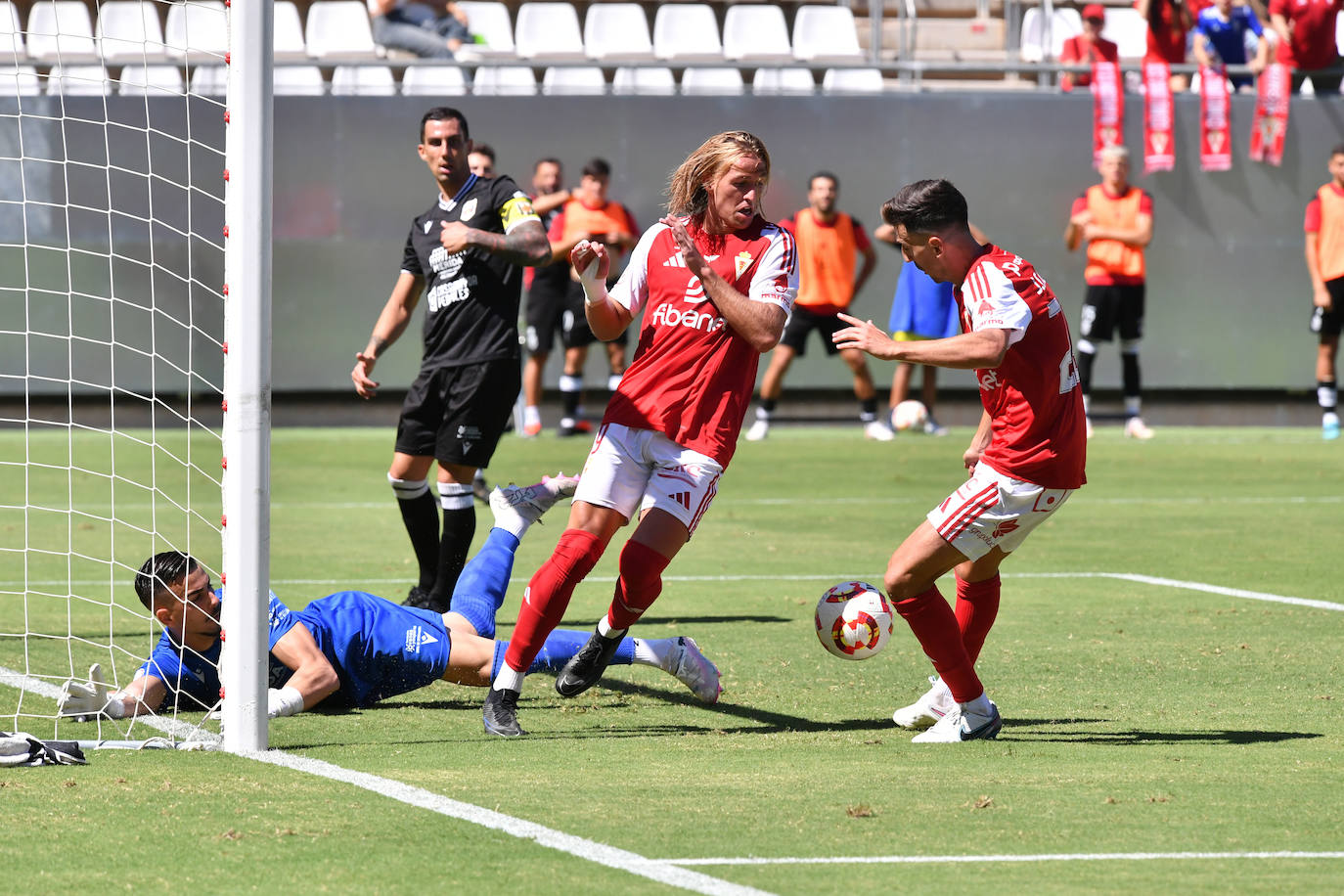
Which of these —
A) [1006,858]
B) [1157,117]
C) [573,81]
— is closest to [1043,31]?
[1157,117]

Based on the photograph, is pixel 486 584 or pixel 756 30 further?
pixel 756 30

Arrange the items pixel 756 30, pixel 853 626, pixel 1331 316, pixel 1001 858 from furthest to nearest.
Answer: pixel 756 30 < pixel 1331 316 < pixel 853 626 < pixel 1001 858

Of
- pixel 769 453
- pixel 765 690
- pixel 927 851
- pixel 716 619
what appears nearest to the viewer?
pixel 927 851

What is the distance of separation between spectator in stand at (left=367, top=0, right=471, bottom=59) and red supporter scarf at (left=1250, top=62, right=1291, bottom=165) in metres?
9.67

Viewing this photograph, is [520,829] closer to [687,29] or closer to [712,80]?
[712,80]

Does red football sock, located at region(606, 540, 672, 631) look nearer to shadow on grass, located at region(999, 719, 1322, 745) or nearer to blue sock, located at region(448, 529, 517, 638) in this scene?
blue sock, located at region(448, 529, 517, 638)

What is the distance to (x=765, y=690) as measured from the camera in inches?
274

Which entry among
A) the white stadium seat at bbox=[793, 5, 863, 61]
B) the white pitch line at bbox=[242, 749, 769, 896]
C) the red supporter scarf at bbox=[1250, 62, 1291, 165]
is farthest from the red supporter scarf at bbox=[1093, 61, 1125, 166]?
the white pitch line at bbox=[242, 749, 769, 896]

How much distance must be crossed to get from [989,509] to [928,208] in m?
0.98

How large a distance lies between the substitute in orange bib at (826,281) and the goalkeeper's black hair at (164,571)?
13524 mm

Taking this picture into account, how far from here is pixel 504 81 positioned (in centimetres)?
2172

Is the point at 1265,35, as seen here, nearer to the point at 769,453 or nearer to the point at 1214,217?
the point at 1214,217

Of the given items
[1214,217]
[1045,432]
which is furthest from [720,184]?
[1214,217]

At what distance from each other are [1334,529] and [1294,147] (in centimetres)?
1126
